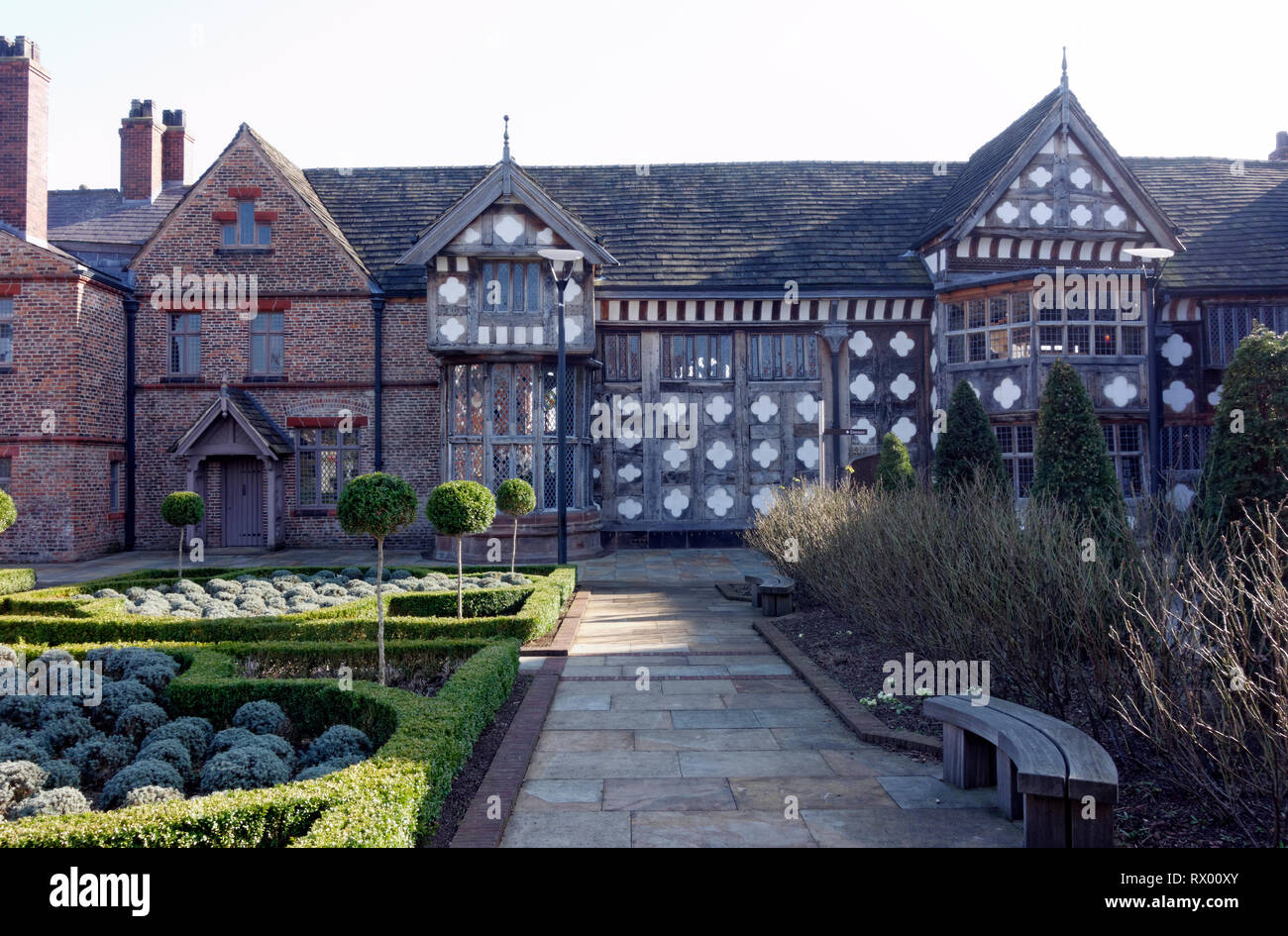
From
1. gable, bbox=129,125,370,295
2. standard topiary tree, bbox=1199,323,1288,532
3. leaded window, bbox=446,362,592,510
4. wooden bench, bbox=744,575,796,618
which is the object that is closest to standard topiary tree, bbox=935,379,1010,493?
wooden bench, bbox=744,575,796,618

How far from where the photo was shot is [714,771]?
20.8ft

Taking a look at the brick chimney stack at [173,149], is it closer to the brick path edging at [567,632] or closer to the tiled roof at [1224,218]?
the brick path edging at [567,632]

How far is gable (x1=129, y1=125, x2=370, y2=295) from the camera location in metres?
21.9

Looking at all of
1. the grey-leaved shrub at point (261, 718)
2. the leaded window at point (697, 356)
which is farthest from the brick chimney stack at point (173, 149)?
the grey-leaved shrub at point (261, 718)

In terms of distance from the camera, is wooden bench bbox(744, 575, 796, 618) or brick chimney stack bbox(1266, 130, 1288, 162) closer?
wooden bench bbox(744, 575, 796, 618)

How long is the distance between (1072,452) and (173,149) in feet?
93.2

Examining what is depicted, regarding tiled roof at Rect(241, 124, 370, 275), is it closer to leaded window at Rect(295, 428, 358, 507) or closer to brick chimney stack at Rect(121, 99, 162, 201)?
leaded window at Rect(295, 428, 358, 507)

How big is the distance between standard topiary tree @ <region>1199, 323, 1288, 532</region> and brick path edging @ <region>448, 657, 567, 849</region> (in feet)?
19.5

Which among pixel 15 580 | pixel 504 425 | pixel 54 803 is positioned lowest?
pixel 54 803

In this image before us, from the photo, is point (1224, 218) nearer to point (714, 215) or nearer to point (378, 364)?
point (714, 215)

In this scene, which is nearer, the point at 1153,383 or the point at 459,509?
the point at 459,509

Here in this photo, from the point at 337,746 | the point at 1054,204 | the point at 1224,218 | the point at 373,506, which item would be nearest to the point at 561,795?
the point at 337,746

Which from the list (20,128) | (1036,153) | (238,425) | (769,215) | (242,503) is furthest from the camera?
(769,215)
